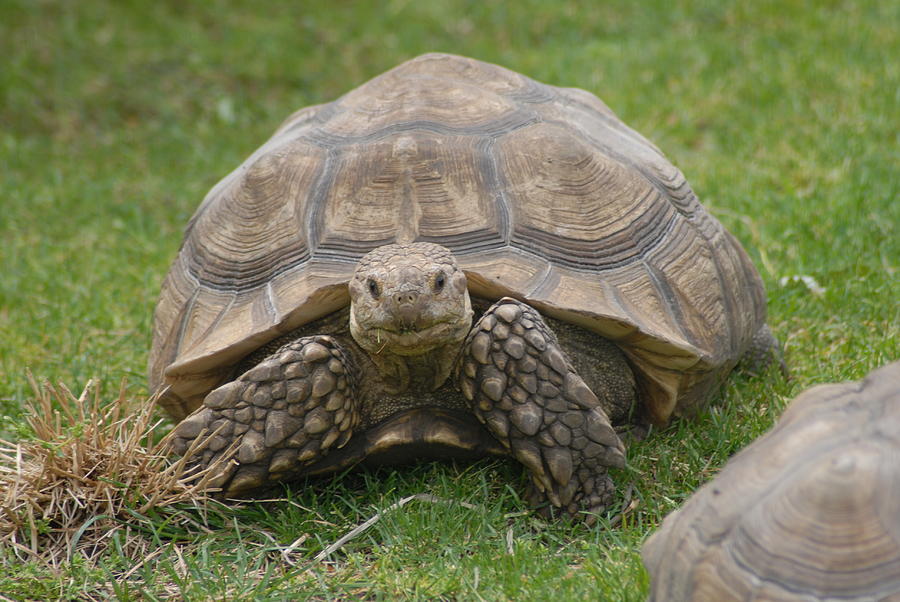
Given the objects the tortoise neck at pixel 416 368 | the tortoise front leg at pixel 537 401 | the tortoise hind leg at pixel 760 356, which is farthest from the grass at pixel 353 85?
the tortoise neck at pixel 416 368

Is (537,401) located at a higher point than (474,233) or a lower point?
lower

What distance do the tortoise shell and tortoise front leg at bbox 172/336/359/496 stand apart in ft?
0.44

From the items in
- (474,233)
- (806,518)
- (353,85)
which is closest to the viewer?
(806,518)

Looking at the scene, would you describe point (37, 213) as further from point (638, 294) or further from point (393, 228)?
point (638, 294)

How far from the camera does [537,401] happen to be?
116 inches

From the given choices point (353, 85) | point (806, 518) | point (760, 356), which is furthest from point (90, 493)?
point (353, 85)

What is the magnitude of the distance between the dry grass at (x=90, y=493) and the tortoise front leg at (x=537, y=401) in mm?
838

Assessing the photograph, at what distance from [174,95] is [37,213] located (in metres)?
1.99

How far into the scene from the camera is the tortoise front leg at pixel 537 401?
293cm

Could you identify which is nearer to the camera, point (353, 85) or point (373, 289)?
point (373, 289)

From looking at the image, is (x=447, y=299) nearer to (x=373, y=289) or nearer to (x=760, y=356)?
(x=373, y=289)

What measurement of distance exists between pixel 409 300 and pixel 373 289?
13cm

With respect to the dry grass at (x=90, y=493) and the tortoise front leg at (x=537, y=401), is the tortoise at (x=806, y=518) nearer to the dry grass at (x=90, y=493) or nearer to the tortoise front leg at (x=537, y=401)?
the tortoise front leg at (x=537, y=401)

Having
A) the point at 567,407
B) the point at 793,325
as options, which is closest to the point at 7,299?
the point at 567,407
